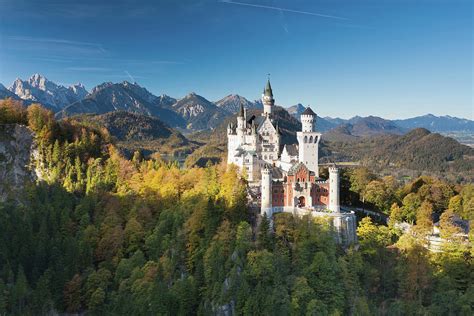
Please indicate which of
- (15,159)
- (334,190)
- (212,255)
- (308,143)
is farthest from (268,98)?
(15,159)

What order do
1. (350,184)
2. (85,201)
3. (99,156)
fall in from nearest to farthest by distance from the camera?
1. (85,201)
2. (350,184)
3. (99,156)

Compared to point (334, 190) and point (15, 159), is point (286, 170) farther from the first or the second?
point (15, 159)

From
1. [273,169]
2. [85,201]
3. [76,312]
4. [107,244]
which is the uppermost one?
[273,169]

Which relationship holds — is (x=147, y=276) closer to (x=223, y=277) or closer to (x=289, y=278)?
(x=223, y=277)

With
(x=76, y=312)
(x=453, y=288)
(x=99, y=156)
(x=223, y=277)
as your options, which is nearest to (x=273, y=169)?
(x=223, y=277)

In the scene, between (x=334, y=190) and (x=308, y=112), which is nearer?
(x=334, y=190)

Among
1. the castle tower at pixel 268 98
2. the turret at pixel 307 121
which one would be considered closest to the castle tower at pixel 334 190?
the turret at pixel 307 121
